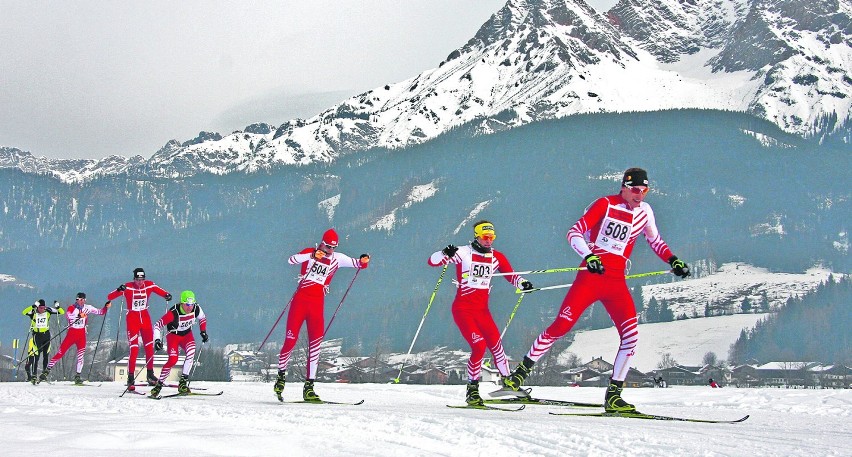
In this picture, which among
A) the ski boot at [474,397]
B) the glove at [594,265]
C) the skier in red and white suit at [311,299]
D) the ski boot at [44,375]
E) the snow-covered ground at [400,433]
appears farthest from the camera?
the ski boot at [44,375]

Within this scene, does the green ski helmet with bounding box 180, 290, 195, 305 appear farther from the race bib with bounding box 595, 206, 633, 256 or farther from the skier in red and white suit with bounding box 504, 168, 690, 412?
the race bib with bounding box 595, 206, 633, 256

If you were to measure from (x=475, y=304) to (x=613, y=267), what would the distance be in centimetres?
286

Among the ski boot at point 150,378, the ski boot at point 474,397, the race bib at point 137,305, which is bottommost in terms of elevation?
the ski boot at point 474,397

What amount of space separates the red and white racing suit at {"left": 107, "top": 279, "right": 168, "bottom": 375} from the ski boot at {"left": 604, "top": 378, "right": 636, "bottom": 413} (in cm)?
1217

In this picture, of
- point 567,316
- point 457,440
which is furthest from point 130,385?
point 457,440

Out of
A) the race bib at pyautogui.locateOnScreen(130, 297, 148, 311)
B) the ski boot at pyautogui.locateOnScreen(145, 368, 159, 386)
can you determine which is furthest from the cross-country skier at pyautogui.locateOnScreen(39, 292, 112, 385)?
the ski boot at pyautogui.locateOnScreen(145, 368, 159, 386)

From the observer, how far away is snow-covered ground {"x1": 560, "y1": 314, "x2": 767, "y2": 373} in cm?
13988

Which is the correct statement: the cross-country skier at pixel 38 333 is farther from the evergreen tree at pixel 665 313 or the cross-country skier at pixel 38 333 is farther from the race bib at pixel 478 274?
the evergreen tree at pixel 665 313

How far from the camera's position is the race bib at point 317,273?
15.8 metres

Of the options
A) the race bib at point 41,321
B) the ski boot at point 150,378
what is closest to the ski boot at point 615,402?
the ski boot at point 150,378

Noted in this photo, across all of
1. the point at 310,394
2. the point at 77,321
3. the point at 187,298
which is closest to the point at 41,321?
the point at 77,321

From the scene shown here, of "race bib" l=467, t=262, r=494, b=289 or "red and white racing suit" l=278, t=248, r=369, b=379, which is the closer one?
"race bib" l=467, t=262, r=494, b=289

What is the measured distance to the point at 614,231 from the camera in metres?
11.9

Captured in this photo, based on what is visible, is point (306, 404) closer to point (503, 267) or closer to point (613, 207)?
point (503, 267)
